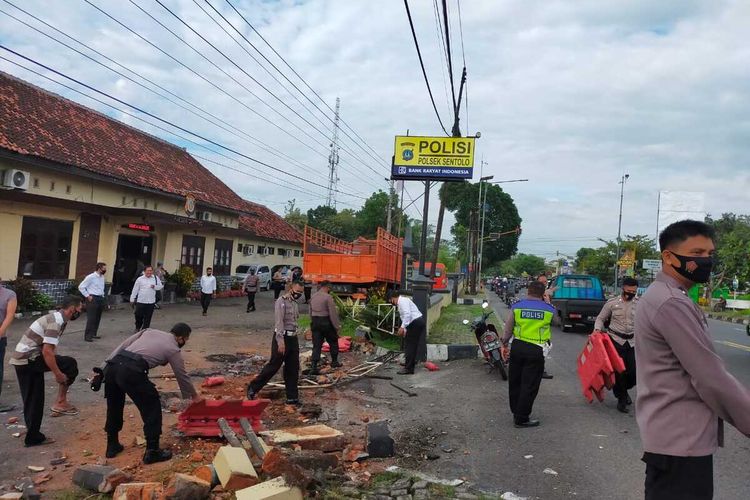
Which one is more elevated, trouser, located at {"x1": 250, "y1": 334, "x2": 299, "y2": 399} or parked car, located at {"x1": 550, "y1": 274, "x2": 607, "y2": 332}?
parked car, located at {"x1": 550, "y1": 274, "x2": 607, "y2": 332}

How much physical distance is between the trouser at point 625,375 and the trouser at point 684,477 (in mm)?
5138

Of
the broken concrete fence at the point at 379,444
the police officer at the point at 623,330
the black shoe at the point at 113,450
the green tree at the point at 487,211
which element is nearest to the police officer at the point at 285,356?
the black shoe at the point at 113,450

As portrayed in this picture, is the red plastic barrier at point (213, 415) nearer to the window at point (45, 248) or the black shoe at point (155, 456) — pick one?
the black shoe at point (155, 456)

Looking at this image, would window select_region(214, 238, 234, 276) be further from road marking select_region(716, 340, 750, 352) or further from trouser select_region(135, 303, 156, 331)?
road marking select_region(716, 340, 750, 352)

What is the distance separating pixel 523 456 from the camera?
550 cm

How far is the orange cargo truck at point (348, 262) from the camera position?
16.8 meters

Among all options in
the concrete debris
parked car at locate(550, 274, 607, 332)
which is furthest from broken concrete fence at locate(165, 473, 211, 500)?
parked car at locate(550, 274, 607, 332)

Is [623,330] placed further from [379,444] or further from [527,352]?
[379,444]

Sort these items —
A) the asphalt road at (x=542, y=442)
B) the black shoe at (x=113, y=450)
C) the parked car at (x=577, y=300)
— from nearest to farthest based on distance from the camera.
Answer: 1. the asphalt road at (x=542, y=442)
2. the black shoe at (x=113, y=450)
3. the parked car at (x=577, y=300)

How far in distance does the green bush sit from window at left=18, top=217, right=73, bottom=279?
5.13 m

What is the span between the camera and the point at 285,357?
7684 mm

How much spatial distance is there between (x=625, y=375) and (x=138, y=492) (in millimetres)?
5912

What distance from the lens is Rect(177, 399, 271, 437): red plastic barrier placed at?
5.73 metres

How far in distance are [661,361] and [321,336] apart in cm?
792
